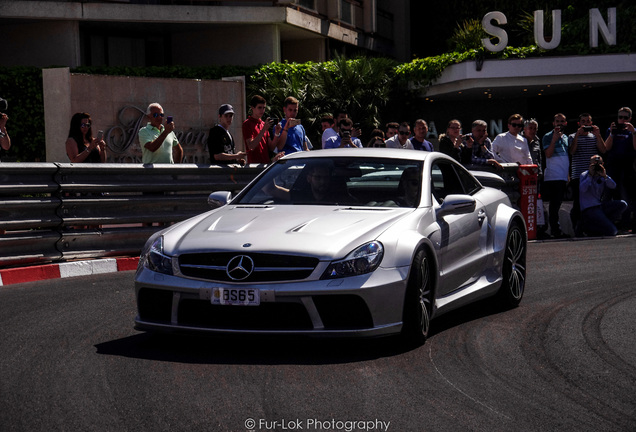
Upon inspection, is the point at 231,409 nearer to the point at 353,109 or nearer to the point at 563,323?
the point at 563,323

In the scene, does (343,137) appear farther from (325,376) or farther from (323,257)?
(325,376)

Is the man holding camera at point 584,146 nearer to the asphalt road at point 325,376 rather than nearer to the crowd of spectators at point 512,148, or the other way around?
the crowd of spectators at point 512,148

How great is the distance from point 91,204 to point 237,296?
6.16m

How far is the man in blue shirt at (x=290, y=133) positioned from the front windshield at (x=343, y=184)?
20.2 ft

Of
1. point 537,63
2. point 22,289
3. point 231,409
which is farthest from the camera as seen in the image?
point 537,63

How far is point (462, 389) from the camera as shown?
19.9 ft

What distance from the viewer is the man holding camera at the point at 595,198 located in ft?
56.8

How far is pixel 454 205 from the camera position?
809 cm

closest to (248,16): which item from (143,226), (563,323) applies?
(143,226)

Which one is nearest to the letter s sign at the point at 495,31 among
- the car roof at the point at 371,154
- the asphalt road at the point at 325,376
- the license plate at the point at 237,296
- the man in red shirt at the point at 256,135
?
the man in red shirt at the point at 256,135

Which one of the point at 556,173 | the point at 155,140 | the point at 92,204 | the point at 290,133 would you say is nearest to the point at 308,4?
the point at 556,173

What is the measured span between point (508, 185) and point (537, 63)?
15135 mm

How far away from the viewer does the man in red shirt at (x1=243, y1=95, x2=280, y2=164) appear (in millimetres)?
14547

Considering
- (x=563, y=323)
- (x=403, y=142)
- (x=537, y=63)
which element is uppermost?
(x=537, y=63)
